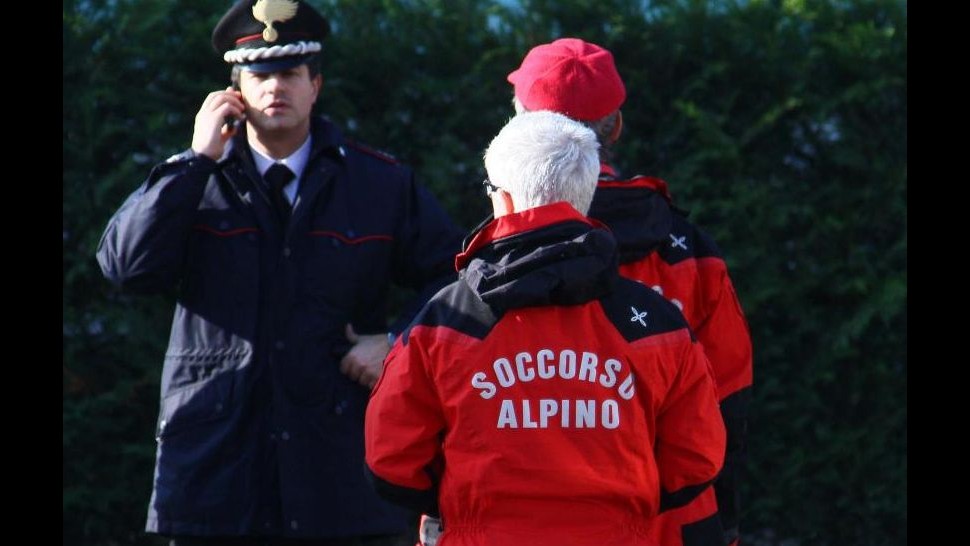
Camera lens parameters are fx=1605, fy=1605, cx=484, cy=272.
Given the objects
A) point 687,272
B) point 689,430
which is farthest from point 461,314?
point 687,272

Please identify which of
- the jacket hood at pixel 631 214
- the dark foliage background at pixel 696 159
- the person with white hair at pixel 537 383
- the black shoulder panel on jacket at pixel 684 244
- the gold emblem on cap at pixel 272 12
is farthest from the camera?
the dark foliage background at pixel 696 159

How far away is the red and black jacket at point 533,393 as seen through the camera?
3.18 metres

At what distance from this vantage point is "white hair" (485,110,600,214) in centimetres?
326

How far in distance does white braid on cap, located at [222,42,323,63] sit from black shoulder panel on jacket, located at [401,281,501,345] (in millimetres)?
1374

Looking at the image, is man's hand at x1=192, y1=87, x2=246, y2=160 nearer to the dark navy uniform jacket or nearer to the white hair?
the dark navy uniform jacket

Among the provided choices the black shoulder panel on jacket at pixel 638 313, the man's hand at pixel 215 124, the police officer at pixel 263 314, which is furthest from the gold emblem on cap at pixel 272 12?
the black shoulder panel on jacket at pixel 638 313

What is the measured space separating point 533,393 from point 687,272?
1.02 metres

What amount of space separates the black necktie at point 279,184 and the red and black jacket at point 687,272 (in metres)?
0.89

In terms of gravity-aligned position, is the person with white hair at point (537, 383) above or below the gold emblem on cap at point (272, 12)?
below

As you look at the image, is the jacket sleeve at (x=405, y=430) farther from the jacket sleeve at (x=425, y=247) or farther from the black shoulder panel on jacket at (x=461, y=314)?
the jacket sleeve at (x=425, y=247)

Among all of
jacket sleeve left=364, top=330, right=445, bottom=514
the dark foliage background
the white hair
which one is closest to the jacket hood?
the white hair

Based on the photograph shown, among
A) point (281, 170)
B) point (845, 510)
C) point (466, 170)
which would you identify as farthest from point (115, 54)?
point (845, 510)
